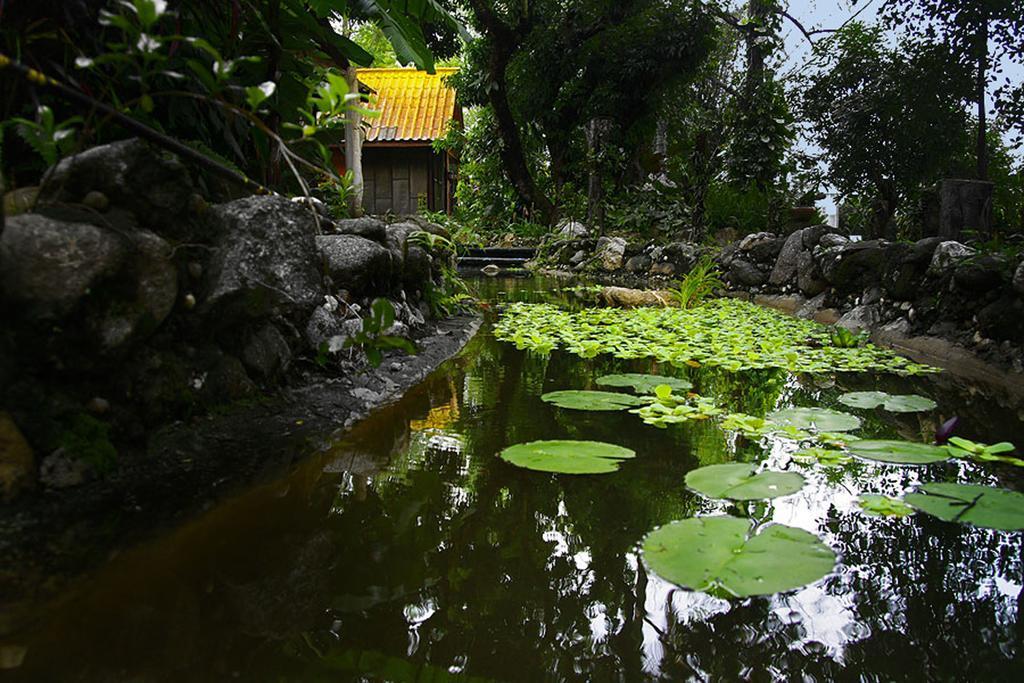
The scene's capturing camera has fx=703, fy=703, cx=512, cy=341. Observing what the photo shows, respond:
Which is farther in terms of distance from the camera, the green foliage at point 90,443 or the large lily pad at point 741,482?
the large lily pad at point 741,482

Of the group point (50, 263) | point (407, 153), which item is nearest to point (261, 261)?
point (50, 263)

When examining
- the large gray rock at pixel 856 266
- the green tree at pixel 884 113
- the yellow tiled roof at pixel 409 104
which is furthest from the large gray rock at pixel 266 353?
the yellow tiled roof at pixel 409 104

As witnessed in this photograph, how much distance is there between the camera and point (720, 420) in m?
2.89

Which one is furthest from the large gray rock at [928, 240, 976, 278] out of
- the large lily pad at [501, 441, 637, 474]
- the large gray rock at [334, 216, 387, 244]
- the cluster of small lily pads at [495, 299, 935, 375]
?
the large gray rock at [334, 216, 387, 244]

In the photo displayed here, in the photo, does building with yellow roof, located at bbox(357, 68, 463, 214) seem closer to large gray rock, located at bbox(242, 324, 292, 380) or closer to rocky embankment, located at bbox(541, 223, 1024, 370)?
rocky embankment, located at bbox(541, 223, 1024, 370)

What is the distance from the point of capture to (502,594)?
150cm

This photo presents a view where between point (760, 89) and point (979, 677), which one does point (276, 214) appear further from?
point (760, 89)

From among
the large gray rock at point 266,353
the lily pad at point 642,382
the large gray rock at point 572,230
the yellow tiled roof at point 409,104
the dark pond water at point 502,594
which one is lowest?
the dark pond water at point 502,594

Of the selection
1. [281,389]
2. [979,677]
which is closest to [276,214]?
[281,389]

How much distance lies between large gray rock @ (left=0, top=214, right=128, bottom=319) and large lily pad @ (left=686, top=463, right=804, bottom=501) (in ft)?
5.59

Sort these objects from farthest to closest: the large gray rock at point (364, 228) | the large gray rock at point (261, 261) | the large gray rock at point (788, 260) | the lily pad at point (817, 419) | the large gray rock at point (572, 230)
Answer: the large gray rock at point (572, 230)
the large gray rock at point (788, 260)
the large gray rock at point (364, 228)
the lily pad at point (817, 419)
the large gray rock at point (261, 261)

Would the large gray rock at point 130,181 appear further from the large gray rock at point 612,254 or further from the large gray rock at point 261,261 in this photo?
the large gray rock at point 612,254

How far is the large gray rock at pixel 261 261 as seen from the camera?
2201 millimetres

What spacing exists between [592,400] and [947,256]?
3145 millimetres
